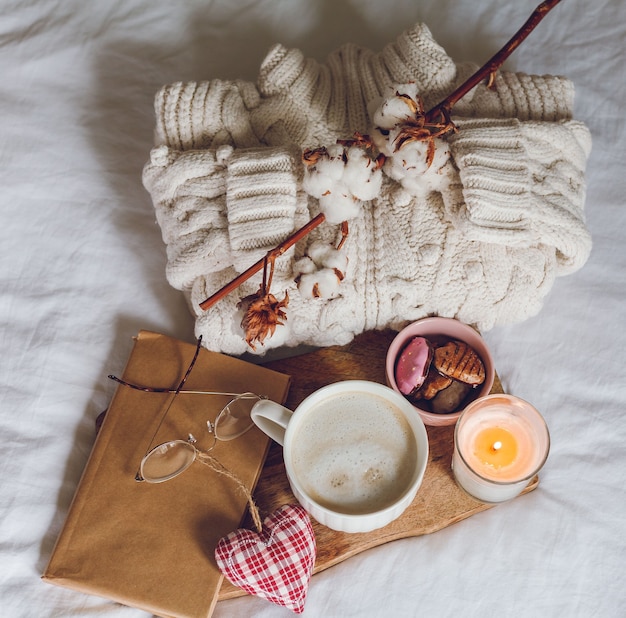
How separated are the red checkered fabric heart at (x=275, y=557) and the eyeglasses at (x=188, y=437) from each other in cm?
9

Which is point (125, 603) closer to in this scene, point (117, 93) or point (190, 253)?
point (190, 253)

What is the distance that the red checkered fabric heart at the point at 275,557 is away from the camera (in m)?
0.60

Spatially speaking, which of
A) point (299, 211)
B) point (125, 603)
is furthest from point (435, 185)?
point (125, 603)

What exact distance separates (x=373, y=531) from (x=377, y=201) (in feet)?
1.07

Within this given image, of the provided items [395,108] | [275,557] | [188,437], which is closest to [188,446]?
[188,437]

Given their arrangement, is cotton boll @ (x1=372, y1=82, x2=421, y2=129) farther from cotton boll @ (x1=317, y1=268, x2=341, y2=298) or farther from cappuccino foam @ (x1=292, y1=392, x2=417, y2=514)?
cappuccino foam @ (x1=292, y1=392, x2=417, y2=514)

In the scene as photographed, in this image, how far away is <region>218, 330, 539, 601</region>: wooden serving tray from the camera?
65cm

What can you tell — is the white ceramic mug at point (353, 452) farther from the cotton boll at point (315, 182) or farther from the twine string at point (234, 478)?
the cotton boll at point (315, 182)

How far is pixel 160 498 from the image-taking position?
2.10 ft

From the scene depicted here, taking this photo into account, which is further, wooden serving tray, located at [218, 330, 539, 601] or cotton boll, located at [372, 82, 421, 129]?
wooden serving tray, located at [218, 330, 539, 601]

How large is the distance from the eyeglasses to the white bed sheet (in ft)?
0.31

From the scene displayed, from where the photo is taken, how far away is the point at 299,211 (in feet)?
2.03

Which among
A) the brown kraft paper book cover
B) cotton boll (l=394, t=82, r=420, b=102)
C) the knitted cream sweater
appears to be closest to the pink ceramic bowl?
the knitted cream sweater

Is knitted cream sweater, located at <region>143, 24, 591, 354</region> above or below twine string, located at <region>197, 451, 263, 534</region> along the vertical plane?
above
